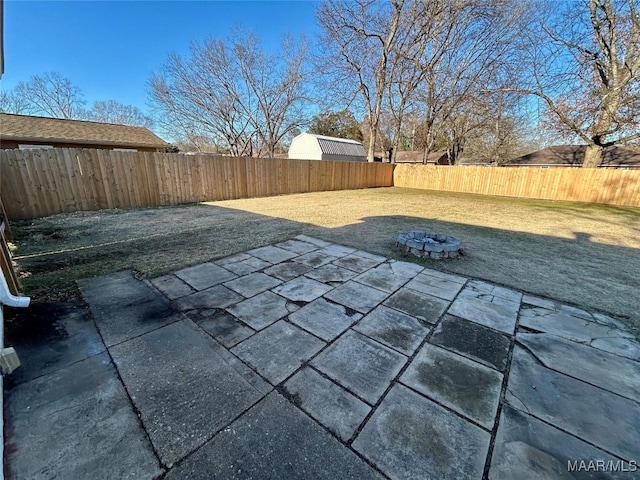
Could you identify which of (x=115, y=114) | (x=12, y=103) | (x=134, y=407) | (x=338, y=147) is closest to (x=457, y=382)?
(x=134, y=407)

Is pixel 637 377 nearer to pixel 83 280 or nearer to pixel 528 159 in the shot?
pixel 83 280

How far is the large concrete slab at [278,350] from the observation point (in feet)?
5.03

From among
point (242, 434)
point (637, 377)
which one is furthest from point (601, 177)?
point (242, 434)

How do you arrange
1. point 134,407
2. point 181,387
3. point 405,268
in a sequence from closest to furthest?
point 134,407, point 181,387, point 405,268

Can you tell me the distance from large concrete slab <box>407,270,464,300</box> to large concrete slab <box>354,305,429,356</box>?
0.59m

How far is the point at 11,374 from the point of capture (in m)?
1.42

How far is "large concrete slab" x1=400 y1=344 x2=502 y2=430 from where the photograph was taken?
1315 millimetres

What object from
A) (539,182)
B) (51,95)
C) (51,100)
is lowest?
(539,182)

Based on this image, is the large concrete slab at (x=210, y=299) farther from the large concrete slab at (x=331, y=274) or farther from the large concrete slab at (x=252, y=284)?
the large concrete slab at (x=331, y=274)

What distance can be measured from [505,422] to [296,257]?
102 inches

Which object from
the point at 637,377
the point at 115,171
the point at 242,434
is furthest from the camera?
the point at 115,171

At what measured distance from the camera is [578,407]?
1339 millimetres

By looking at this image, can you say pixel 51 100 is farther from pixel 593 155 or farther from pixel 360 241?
pixel 593 155

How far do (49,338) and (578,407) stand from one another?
10.4ft
